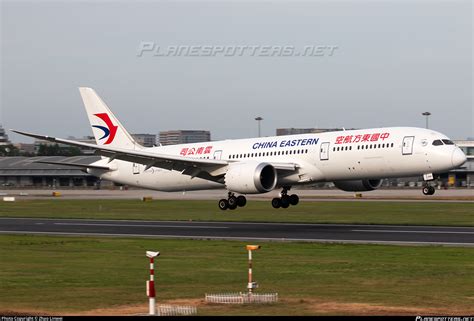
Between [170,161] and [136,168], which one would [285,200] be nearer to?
[170,161]

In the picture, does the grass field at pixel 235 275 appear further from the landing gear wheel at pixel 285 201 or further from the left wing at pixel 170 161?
the landing gear wheel at pixel 285 201

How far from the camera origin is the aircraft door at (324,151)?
5522cm

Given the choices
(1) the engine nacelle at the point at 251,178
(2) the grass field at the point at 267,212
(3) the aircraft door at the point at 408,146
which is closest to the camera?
(3) the aircraft door at the point at 408,146

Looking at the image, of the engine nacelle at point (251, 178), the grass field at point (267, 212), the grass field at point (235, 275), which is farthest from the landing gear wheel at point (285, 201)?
the grass field at point (235, 275)

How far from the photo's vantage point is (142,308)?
25.3m

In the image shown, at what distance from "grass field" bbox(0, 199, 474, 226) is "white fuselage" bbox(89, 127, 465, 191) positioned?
22.6 ft

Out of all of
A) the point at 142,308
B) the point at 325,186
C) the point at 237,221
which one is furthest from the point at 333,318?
the point at 325,186

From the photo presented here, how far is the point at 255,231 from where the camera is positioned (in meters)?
53.7

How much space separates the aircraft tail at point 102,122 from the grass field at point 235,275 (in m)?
23.1

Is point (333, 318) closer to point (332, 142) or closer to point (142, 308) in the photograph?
point (142, 308)

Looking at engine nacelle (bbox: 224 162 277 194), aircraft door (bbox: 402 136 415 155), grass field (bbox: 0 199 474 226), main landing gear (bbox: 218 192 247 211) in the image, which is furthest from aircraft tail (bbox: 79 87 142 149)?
aircraft door (bbox: 402 136 415 155)

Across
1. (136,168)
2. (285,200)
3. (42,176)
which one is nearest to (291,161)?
(285,200)

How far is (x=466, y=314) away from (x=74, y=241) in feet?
91.8

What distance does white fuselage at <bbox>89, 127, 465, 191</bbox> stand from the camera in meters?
52.2
